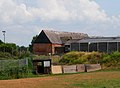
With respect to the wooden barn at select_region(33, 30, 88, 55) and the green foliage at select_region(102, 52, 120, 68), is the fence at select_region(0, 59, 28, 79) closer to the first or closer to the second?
the green foliage at select_region(102, 52, 120, 68)

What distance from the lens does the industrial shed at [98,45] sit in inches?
3393

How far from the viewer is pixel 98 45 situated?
8956cm

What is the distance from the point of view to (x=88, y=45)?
91.2 meters

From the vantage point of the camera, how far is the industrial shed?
86188 mm

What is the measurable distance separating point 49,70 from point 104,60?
1607 cm

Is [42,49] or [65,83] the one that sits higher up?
[42,49]

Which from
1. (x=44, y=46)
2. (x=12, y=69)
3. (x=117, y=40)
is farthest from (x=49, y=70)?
(x=44, y=46)

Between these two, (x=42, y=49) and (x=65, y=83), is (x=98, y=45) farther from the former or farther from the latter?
(x=65, y=83)

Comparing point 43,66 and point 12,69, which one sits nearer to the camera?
point 12,69

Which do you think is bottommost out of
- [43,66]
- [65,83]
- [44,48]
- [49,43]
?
[65,83]

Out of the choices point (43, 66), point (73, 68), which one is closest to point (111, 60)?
point (73, 68)

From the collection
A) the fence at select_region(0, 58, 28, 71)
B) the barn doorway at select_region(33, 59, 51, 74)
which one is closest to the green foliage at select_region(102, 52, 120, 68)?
the barn doorway at select_region(33, 59, 51, 74)

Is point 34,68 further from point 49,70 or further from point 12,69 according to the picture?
point 12,69

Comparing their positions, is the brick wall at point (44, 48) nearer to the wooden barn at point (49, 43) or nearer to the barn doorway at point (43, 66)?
the wooden barn at point (49, 43)
